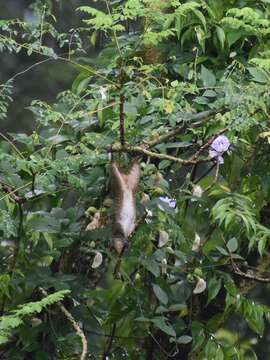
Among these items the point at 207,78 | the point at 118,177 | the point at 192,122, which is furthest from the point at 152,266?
the point at 207,78

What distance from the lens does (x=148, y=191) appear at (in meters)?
2.31

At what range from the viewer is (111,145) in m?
2.25

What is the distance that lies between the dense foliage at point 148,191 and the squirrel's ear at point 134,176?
0.02 m

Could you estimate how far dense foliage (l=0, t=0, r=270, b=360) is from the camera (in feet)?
7.34

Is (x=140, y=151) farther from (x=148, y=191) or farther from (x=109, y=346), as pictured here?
(x=109, y=346)

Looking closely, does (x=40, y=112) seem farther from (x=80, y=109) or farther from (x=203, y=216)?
(x=203, y=216)

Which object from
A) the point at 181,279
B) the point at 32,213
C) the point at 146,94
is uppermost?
the point at 146,94

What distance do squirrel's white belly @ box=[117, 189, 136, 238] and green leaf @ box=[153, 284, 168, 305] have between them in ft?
0.95

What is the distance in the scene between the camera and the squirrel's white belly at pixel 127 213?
2.13 meters

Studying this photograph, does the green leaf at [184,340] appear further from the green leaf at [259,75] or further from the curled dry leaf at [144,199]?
the green leaf at [259,75]

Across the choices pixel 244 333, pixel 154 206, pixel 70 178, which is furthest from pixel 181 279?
pixel 244 333

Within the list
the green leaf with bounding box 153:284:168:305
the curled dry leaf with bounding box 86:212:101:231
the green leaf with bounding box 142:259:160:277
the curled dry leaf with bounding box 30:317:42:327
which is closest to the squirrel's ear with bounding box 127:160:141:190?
the curled dry leaf with bounding box 86:212:101:231

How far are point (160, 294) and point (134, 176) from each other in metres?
0.36

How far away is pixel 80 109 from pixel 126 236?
0.46 meters
